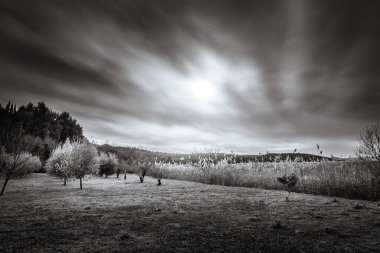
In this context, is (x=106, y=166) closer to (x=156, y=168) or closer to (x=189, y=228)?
(x=156, y=168)

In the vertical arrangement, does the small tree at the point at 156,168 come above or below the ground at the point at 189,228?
above

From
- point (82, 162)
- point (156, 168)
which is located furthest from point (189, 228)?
point (156, 168)

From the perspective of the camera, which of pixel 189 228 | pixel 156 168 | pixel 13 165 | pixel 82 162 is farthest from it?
pixel 156 168

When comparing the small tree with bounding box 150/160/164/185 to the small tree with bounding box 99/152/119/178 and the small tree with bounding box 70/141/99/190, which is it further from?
the small tree with bounding box 70/141/99/190

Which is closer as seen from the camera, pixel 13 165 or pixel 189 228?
pixel 189 228

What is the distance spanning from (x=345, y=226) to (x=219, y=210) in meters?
4.14

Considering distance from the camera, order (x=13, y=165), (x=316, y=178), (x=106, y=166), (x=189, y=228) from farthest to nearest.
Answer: (x=106, y=166) → (x=316, y=178) → (x=13, y=165) → (x=189, y=228)

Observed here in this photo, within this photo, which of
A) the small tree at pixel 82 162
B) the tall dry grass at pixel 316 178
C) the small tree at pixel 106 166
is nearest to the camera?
the tall dry grass at pixel 316 178

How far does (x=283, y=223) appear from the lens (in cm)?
728

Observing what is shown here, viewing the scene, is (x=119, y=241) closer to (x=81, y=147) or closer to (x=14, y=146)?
(x=14, y=146)

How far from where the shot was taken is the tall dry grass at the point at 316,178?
1310 cm

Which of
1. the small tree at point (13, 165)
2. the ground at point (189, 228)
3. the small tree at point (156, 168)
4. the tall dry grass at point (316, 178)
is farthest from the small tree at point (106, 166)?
the ground at point (189, 228)

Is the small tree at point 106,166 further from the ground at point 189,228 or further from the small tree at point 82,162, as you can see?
the ground at point 189,228

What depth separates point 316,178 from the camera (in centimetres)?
1616
